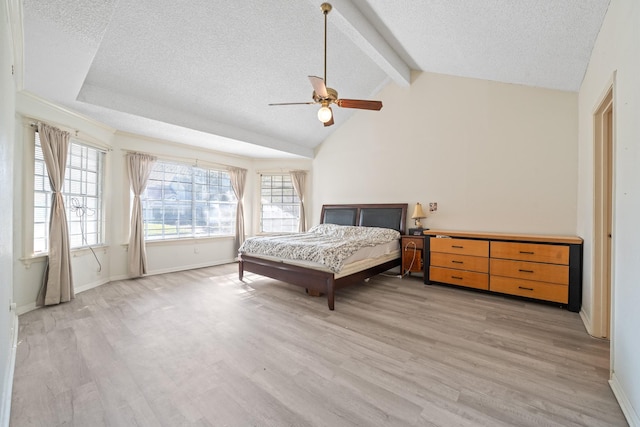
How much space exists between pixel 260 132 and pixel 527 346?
16.2ft

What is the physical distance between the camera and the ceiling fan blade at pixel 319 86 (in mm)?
2299

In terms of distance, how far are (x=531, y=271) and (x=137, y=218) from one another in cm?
586

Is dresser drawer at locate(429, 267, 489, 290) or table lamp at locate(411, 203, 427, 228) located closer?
dresser drawer at locate(429, 267, 489, 290)

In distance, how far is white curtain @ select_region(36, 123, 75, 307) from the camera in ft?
10.1

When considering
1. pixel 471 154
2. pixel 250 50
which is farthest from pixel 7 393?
pixel 471 154

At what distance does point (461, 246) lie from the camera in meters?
3.68

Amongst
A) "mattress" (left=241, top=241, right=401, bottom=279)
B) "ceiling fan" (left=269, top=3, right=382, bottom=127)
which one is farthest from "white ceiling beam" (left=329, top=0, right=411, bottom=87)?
"mattress" (left=241, top=241, right=401, bottom=279)

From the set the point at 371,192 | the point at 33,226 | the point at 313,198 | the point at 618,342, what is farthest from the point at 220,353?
the point at 313,198

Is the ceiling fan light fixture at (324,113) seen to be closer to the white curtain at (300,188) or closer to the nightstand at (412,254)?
the nightstand at (412,254)

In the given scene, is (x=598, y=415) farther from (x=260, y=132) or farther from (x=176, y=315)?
(x=260, y=132)

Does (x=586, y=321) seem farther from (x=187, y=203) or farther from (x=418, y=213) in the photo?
(x=187, y=203)

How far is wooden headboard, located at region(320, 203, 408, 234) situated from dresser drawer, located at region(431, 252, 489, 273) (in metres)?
0.88

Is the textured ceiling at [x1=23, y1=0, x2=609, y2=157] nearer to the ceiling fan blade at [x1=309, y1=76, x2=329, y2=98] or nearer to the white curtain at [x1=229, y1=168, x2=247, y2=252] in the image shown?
the ceiling fan blade at [x1=309, y1=76, x2=329, y2=98]

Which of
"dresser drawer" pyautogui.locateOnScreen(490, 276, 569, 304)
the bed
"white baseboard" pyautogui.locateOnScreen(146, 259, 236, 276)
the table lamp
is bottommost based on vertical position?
"white baseboard" pyautogui.locateOnScreen(146, 259, 236, 276)
